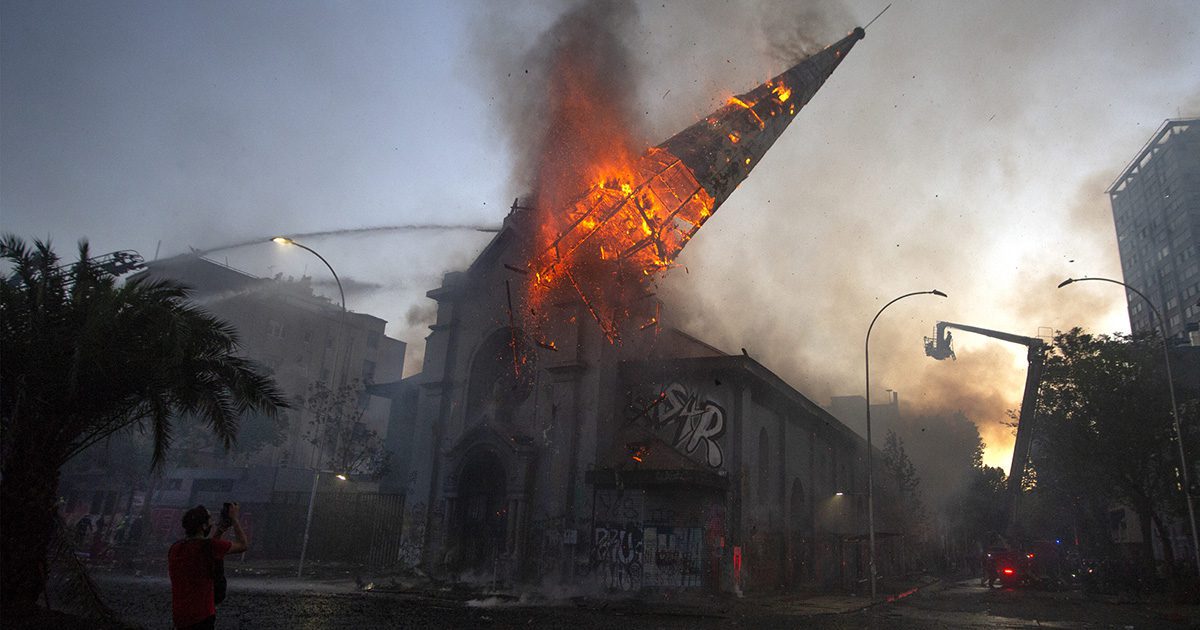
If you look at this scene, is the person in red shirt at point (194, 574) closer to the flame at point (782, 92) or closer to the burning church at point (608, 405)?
the burning church at point (608, 405)

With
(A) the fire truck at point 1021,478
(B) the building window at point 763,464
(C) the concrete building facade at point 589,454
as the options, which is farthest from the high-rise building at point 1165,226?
(C) the concrete building facade at point 589,454

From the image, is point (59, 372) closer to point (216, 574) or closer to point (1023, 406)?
point (216, 574)

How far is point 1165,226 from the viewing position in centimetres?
9594

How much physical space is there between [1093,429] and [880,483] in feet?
59.0

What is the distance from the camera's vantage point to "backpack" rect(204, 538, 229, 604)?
21.4 ft

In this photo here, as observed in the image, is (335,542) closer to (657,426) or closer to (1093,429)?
(657,426)

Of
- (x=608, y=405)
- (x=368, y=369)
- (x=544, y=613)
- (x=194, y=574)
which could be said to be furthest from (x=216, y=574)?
(x=368, y=369)

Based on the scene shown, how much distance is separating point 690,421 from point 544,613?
1054 centimetres

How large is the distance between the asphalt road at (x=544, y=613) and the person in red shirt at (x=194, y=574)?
7.53m

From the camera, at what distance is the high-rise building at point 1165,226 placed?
3516 inches

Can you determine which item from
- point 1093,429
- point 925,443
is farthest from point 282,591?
point 925,443

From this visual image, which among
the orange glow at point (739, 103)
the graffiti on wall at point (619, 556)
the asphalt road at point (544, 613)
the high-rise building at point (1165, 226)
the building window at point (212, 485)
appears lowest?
the asphalt road at point (544, 613)

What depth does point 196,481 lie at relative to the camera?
46.0m

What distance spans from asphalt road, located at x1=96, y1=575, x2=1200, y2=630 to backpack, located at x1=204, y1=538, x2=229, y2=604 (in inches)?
287
